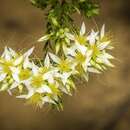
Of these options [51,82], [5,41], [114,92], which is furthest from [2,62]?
[114,92]

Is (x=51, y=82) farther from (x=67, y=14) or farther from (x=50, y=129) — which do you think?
(x=50, y=129)

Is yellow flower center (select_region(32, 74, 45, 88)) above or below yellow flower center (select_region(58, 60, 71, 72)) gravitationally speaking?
below

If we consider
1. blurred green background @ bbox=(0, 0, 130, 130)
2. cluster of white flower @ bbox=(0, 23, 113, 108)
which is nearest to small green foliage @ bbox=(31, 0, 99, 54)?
cluster of white flower @ bbox=(0, 23, 113, 108)

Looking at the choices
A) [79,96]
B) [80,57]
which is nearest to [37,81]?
[80,57]

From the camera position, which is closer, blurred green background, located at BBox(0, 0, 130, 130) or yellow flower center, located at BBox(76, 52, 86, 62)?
yellow flower center, located at BBox(76, 52, 86, 62)

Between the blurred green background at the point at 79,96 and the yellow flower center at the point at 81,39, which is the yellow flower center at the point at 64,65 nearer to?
the yellow flower center at the point at 81,39

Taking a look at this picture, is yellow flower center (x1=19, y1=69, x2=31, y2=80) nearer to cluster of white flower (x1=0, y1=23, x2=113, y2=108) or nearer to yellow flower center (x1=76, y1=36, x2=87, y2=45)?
cluster of white flower (x1=0, y1=23, x2=113, y2=108)

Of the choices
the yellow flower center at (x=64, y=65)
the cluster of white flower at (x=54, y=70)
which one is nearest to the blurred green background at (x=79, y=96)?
the cluster of white flower at (x=54, y=70)
